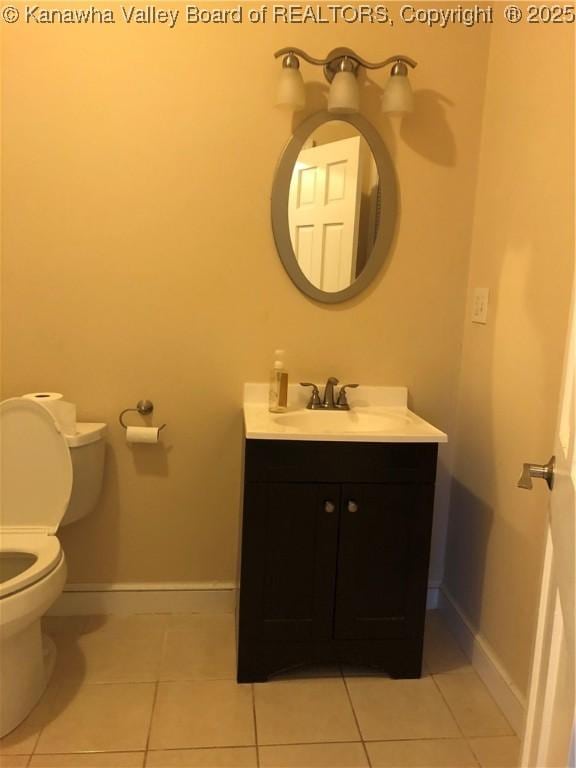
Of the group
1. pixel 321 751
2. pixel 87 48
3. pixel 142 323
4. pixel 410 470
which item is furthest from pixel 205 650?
pixel 87 48

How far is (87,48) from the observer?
6.42 ft

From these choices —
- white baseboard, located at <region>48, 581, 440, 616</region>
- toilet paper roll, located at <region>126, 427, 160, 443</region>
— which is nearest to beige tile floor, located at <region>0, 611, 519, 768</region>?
white baseboard, located at <region>48, 581, 440, 616</region>

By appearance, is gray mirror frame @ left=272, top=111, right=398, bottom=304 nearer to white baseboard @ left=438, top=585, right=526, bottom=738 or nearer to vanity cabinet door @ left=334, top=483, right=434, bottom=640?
vanity cabinet door @ left=334, top=483, right=434, bottom=640

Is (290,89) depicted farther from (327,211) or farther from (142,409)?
(142,409)

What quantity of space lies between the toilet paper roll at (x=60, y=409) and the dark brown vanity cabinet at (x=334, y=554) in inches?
25.0

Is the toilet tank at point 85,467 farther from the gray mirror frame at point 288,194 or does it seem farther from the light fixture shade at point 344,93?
the light fixture shade at point 344,93

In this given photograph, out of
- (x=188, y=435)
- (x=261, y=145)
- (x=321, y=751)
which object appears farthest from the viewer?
(x=188, y=435)

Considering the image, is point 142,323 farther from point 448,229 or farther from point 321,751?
point 321,751

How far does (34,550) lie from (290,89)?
1.63 m

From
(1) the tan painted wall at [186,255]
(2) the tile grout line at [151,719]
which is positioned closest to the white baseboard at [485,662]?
(1) the tan painted wall at [186,255]

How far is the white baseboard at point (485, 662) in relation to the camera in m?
1.71

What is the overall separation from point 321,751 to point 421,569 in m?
0.59

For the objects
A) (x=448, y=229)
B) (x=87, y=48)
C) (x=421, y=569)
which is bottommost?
(x=421, y=569)

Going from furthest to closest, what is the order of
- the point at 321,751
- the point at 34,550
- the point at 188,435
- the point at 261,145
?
the point at 188,435
the point at 261,145
the point at 34,550
the point at 321,751
